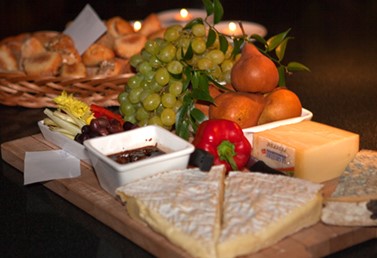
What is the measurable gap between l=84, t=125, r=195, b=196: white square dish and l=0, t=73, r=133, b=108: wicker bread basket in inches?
25.7

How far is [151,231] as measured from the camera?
5.65 feet

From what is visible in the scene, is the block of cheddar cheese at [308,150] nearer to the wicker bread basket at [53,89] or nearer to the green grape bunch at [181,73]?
the green grape bunch at [181,73]

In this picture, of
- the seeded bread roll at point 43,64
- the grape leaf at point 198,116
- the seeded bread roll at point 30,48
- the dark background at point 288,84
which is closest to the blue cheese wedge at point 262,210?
the dark background at point 288,84

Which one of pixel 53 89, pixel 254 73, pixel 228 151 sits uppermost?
pixel 254 73

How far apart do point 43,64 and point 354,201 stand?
4.39 ft

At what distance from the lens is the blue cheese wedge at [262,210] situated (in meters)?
1.57

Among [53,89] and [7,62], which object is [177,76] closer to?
[53,89]

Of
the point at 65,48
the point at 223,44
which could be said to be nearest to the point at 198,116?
the point at 223,44

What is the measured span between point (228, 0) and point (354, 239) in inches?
103

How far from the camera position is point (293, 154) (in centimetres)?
195

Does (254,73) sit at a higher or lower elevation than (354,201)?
higher

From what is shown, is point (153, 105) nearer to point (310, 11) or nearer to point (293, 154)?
point (293, 154)

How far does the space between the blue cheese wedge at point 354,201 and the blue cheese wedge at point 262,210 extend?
0.11 feet

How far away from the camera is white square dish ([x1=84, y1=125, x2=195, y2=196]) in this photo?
183cm
